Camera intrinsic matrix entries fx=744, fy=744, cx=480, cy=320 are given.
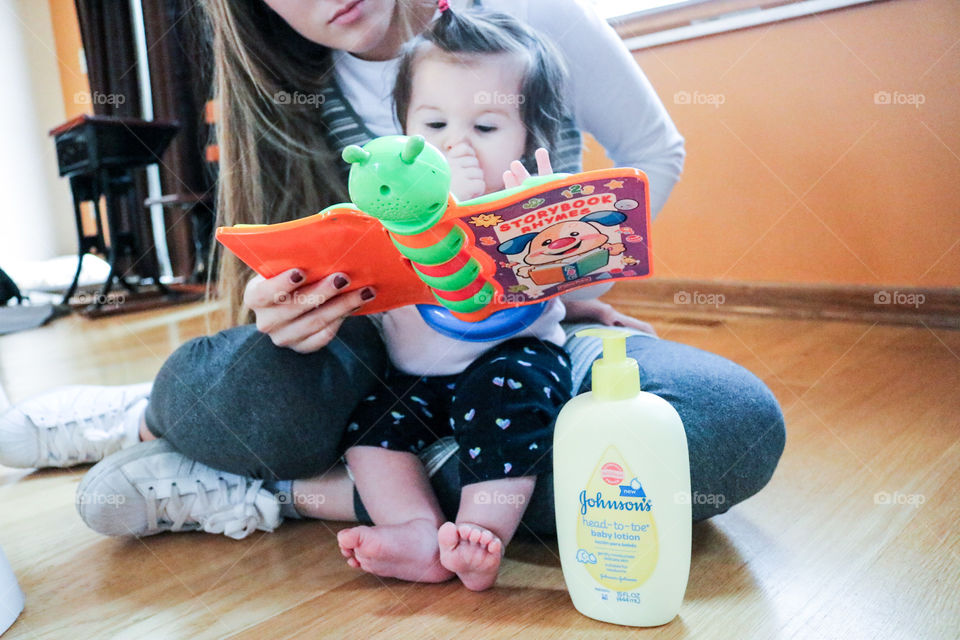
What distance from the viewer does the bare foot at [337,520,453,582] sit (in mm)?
565

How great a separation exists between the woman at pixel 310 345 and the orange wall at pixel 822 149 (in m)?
0.42

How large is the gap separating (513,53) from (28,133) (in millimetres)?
1060

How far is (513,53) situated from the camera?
0.67 meters

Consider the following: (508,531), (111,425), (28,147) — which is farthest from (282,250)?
(28,147)

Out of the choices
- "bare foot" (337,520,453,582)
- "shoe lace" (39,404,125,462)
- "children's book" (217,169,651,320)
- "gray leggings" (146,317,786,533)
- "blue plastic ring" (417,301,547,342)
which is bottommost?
"shoe lace" (39,404,125,462)

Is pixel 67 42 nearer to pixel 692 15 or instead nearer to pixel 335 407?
Answer: pixel 335 407

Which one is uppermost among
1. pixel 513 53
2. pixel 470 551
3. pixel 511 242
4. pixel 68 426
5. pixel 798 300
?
pixel 513 53

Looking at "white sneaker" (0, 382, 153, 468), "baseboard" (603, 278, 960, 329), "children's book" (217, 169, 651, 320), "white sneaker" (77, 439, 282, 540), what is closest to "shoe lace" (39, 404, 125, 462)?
"white sneaker" (0, 382, 153, 468)

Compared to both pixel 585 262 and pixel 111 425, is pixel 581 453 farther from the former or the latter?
pixel 111 425

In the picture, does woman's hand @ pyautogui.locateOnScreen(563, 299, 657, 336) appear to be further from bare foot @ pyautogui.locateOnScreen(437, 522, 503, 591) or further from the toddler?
bare foot @ pyautogui.locateOnScreen(437, 522, 503, 591)

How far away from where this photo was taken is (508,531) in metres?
0.60

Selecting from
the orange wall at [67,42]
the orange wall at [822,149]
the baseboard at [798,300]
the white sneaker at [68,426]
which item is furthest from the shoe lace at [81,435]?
the baseboard at [798,300]

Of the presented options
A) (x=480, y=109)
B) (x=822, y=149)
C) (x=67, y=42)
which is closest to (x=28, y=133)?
(x=67, y=42)

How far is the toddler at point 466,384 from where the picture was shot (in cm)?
59
